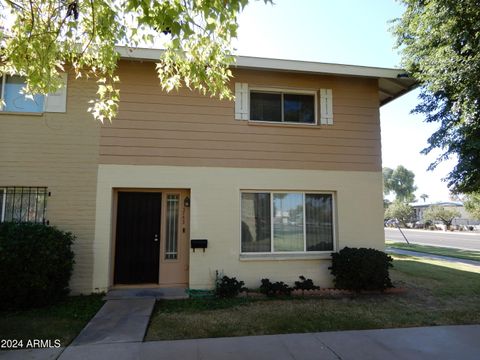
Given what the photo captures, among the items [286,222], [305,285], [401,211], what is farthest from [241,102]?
[401,211]

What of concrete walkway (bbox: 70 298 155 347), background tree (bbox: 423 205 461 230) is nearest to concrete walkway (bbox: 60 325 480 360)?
concrete walkway (bbox: 70 298 155 347)

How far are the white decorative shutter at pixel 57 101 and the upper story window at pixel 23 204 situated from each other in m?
1.84

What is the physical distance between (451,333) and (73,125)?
333 inches

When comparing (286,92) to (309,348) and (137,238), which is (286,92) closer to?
(137,238)

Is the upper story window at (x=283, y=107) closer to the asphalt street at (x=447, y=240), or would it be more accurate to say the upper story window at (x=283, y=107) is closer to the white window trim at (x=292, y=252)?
the white window trim at (x=292, y=252)

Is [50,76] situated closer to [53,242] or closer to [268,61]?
[53,242]

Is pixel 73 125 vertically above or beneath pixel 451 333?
above

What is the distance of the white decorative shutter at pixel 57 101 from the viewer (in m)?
7.71

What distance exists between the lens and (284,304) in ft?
22.9

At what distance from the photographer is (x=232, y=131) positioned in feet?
27.1

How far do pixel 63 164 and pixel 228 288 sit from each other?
4.66 m

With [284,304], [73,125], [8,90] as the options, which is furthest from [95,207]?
[284,304]

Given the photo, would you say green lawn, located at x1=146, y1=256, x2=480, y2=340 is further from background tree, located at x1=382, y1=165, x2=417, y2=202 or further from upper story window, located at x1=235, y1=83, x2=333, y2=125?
background tree, located at x1=382, y1=165, x2=417, y2=202

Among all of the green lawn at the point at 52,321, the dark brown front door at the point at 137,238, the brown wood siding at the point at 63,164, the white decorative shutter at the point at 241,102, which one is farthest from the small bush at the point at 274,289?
the white decorative shutter at the point at 241,102
